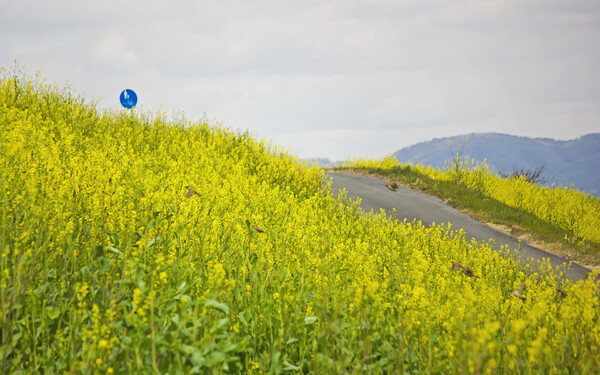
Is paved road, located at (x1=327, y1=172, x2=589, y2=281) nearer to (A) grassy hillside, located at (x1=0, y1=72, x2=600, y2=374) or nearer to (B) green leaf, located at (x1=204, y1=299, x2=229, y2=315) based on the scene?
(A) grassy hillside, located at (x1=0, y1=72, x2=600, y2=374)

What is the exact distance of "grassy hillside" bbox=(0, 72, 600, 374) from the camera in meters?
2.30

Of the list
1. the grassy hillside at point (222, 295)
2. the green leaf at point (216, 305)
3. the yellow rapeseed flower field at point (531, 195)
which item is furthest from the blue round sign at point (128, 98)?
the green leaf at point (216, 305)

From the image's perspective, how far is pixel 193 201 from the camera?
4609 millimetres

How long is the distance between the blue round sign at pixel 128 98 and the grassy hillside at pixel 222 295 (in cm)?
640

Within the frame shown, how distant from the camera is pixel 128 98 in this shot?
43.4ft

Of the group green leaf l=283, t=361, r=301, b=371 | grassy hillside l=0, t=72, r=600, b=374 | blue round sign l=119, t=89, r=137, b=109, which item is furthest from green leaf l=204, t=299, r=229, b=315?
blue round sign l=119, t=89, r=137, b=109

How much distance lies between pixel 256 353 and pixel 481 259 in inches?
189

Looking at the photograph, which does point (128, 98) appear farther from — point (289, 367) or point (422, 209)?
point (289, 367)

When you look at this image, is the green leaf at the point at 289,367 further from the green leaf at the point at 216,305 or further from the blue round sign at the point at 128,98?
the blue round sign at the point at 128,98

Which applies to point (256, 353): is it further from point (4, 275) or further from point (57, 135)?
point (57, 135)

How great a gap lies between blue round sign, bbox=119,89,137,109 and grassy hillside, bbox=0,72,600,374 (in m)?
6.40

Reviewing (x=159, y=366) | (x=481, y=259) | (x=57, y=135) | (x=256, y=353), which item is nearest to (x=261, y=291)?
(x=256, y=353)

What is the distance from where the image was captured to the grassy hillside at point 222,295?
7.54ft

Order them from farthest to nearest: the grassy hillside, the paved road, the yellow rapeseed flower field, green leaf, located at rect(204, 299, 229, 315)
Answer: the yellow rapeseed flower field < the paved road < the grassy hillside < green leaf, located at rect(204, 299, 229, 315)
